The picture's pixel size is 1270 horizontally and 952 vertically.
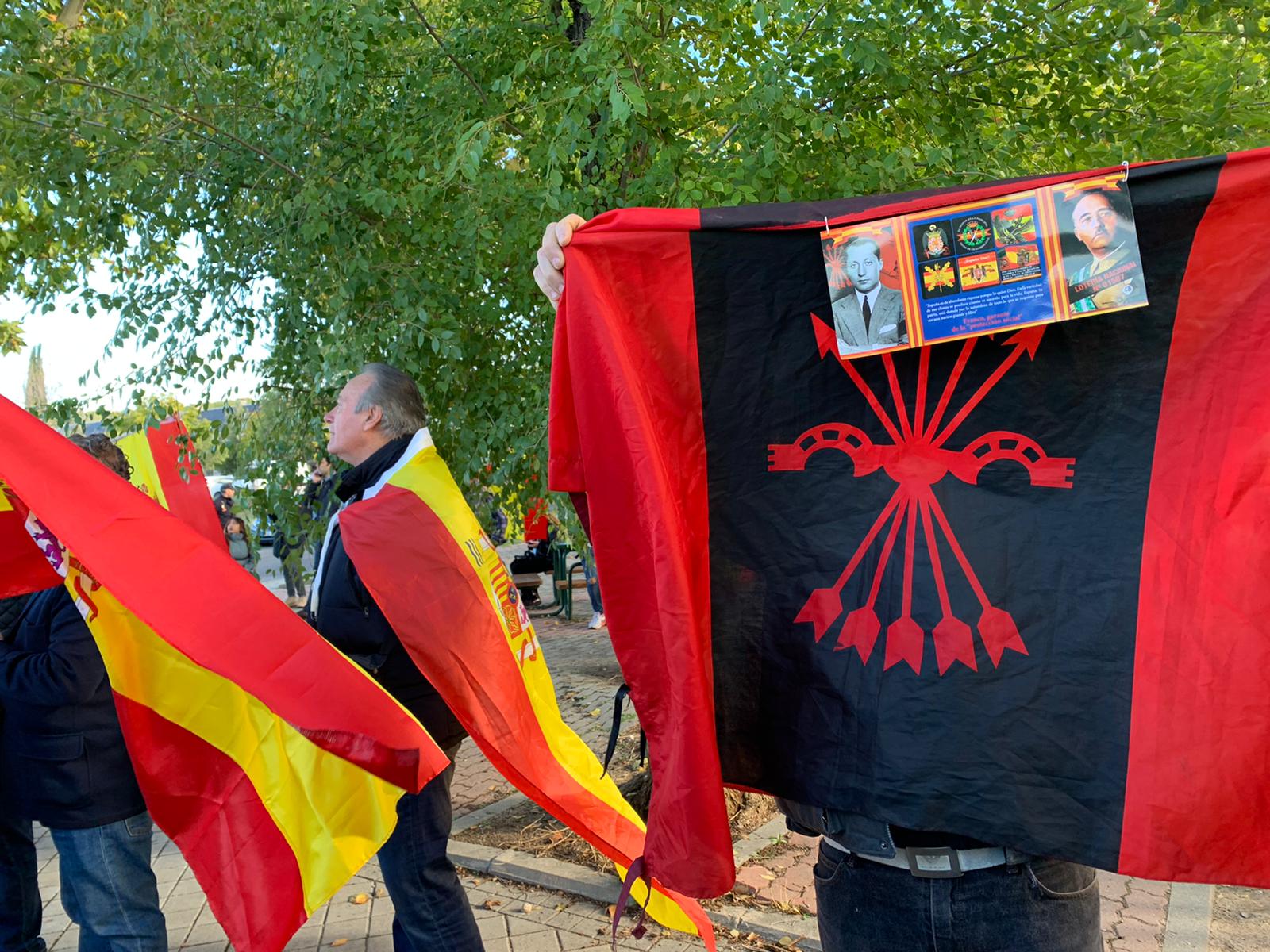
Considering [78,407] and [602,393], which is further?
[78,407]

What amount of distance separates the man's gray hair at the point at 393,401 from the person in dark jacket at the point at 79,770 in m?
1.15

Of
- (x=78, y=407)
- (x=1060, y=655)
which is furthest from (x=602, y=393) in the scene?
(x=78, y=407)

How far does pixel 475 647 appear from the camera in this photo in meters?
3.41

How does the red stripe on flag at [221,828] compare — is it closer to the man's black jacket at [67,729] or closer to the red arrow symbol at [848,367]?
the man's black jacket at [67,729]

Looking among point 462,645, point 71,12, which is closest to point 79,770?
point 462,645

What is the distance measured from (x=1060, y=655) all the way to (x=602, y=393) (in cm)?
102

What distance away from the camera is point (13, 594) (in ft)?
12.0

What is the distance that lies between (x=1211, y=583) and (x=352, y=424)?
277 centimetres

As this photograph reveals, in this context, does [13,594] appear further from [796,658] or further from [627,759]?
[627,759]

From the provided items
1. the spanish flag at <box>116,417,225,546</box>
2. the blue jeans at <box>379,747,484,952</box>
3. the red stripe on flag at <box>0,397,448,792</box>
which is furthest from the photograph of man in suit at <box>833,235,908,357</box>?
the spanish flag at <box>116,417,225,546</box>

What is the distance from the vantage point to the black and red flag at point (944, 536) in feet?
6.13

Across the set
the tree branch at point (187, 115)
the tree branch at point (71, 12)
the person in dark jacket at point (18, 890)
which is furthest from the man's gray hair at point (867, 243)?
the tree branch at point (71, 12)

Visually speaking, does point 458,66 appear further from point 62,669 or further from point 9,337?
point 9,337

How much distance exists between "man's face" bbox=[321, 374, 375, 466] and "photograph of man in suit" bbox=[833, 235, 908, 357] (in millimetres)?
2129
